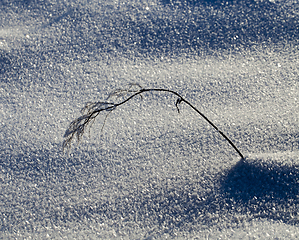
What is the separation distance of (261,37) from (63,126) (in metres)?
1.02

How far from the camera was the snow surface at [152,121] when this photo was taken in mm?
994

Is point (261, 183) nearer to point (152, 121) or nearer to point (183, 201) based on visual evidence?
point (183, 201)

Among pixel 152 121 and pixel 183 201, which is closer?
pixel 183 201

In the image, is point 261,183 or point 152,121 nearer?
point 261,183

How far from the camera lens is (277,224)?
0.93 m

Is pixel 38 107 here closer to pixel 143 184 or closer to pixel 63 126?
pixel 63 126

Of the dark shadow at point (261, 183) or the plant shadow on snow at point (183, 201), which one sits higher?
the dark shadow at point (261, 183)

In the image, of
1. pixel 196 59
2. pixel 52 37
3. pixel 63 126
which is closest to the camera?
pixel 63 126

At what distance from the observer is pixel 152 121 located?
4.00 feet

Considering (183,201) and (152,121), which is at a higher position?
(152,121)

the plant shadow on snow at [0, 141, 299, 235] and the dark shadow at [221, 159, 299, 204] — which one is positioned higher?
the dark shadow at [221, 159, 299, 204]

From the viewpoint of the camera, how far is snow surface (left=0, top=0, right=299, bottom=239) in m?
0.99

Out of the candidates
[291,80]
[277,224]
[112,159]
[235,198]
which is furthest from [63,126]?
[291,80]

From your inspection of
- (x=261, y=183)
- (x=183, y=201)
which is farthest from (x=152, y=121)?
(x=261, y=183)
